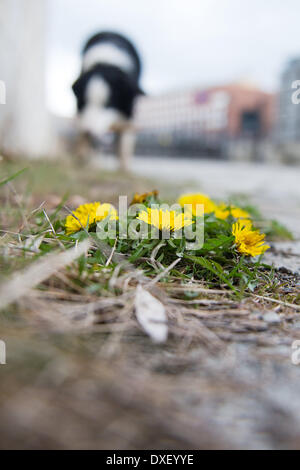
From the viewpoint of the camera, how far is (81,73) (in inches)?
178

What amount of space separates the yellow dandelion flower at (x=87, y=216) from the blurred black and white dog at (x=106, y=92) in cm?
361

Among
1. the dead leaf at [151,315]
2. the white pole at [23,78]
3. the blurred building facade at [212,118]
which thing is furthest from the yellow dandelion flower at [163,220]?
the blurred building facade at [212,118]

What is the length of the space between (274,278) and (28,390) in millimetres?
664

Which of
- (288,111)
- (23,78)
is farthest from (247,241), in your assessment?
(288,111)

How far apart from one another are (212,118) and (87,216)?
19.0 metres

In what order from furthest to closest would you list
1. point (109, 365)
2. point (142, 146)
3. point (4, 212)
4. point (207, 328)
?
point (142, 146), point (4, 212), point (207, 328), point (109, 365)

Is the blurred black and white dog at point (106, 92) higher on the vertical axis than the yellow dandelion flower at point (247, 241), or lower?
higher

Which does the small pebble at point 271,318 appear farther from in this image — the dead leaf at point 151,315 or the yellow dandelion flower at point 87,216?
the yellow dandelion flower at point 87,216

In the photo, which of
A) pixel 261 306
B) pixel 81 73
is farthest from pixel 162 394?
pixel 81 73

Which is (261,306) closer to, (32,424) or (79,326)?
(79,326)

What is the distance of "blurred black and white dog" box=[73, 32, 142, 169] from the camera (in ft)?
14.4

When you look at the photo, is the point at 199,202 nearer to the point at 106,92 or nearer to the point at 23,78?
the point at 23,78

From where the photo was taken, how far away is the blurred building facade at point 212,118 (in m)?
16.7

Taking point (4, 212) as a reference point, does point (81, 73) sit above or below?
above
